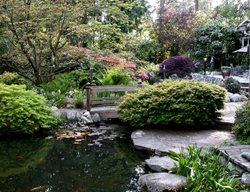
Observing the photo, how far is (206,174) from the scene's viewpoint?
420 cm

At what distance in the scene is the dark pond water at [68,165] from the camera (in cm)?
460

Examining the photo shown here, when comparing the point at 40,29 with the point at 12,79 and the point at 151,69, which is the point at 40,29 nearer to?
the point at 12,79

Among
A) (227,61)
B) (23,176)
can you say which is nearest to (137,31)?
(227,61)

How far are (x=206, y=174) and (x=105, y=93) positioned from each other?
5.26m

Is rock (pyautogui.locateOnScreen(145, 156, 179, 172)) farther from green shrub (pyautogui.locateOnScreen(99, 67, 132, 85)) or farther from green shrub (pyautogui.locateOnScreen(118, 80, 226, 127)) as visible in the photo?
green shrub (pyautogui.locateOnScreen(99, 67, 132, 85))

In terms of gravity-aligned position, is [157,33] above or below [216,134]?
above

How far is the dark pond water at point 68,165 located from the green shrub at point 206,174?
2.47 feet

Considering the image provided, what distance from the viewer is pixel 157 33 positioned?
64.6ft

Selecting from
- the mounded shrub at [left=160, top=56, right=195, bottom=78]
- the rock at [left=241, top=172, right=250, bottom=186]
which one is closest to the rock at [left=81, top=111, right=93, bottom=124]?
the rock at [left=241, top=172, right=250, bottom=186]

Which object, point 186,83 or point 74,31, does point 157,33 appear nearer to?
point 74,31

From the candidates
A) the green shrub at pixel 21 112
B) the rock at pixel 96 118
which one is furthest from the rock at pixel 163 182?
the rock at pixel 96 118

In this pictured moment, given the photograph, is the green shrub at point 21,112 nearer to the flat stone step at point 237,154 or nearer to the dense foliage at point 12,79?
the dense foliage at point 12,79

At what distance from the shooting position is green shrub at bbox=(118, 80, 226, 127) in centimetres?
695

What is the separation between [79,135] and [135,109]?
1356mm
